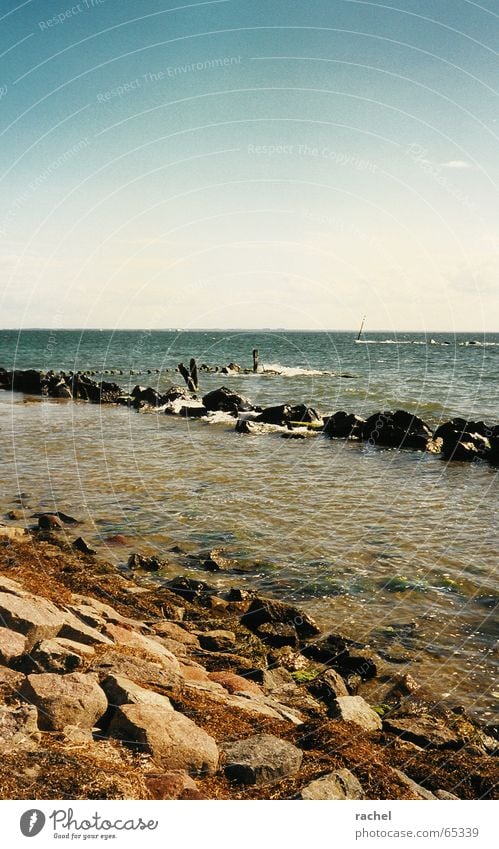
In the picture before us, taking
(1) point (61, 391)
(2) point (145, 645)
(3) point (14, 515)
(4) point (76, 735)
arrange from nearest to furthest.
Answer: (4) point (76, 735) → (2) point (145, 645) → (3) point (14, 515) → (1) point (61, 391)

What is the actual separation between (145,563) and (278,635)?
12.9 ft

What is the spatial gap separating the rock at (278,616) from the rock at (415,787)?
386 cm

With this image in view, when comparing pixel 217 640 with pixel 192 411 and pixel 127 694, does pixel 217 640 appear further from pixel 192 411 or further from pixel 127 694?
pixel 192 411

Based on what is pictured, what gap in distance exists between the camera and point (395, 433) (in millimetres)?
27859

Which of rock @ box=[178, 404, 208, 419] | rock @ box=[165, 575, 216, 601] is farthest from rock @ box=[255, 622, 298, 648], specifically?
rock @ box=[178, 404, 208, 419]

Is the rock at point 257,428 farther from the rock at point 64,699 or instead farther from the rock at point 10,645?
the rock at point 64,699

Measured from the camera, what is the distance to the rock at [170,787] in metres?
5.44

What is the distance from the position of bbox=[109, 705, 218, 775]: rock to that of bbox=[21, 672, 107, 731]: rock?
25 cm

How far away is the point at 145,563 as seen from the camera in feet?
42.7

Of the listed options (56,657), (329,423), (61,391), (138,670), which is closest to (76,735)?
(56,657)

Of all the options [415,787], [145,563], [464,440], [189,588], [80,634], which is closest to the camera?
[415,787]

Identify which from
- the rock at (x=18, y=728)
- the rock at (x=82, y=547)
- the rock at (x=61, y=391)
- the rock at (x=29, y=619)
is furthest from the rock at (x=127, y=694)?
the rock at (x=61, y=391)
